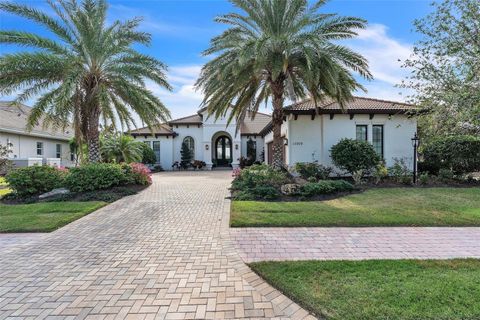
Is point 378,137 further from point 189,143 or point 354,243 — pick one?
point 189,143

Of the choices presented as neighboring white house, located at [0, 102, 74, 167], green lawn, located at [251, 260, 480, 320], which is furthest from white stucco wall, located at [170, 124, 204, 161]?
green lawn, located at [251, 260, 480, 320]

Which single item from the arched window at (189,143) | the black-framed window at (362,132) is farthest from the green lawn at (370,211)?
the arched window at (189,143)

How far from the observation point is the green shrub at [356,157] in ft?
44.2

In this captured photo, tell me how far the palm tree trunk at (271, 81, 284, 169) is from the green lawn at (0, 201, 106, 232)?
7.86 metres

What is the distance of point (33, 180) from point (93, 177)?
2.20 m

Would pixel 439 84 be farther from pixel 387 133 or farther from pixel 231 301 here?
pixel 231 301

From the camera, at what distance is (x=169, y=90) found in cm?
1373

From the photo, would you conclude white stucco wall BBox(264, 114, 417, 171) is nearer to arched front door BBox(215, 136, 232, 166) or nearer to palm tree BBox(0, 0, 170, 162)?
palm tree BBox(0, 0, 170, 162)

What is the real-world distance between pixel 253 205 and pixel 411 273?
533 cm

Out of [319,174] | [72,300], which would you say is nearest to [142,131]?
[319,174]

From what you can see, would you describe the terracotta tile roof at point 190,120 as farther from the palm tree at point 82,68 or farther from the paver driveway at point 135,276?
the paver driveway at point 135,276

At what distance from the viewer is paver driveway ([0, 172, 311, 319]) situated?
11.0 feet

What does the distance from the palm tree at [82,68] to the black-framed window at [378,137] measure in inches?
469

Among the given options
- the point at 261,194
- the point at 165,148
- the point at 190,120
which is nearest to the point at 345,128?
the point at 261,194
